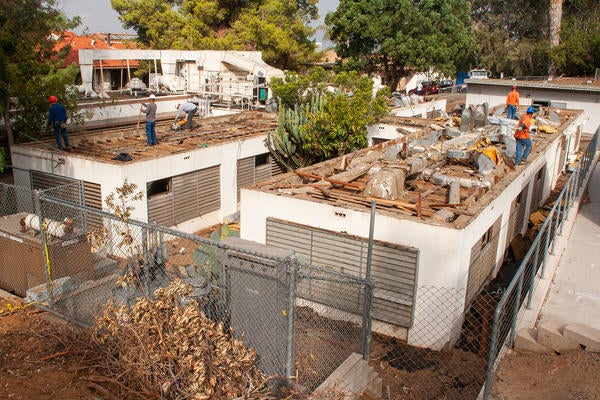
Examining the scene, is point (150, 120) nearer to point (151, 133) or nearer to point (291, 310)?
point (151, 133)

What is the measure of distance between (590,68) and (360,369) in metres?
41.4

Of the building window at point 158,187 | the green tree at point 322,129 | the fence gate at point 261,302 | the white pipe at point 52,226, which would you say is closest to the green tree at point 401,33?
the green tree at point 322,129

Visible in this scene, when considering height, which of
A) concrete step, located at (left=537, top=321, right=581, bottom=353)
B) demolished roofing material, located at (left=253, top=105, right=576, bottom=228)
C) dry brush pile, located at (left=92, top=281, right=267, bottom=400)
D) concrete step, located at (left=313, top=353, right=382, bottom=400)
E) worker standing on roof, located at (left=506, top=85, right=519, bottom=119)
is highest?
worker standing on roof, located at (left=506, top=85, right=519, bottom=119)

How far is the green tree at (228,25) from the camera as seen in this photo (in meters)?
40.7

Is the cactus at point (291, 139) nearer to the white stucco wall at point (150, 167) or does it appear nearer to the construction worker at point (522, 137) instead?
the white stucco wall at point (150, 167)

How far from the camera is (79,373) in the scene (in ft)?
20.4

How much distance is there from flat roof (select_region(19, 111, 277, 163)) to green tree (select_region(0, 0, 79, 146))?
1.07m

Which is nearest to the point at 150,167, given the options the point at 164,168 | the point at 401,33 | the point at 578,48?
the point at 164,168

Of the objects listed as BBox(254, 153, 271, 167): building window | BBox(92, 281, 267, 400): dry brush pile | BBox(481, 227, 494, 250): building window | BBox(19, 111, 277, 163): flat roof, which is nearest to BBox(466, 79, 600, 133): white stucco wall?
BBox(19, 111, 277, 163): flat roof

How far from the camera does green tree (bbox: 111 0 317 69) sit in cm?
4069

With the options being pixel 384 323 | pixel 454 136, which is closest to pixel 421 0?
pixel 454 136

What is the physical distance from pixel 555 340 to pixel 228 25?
4159 centimetres

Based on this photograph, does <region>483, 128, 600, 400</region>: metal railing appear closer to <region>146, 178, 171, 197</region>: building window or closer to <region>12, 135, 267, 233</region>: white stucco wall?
<region>12, 135, 267, 233</region>: white stucco wall

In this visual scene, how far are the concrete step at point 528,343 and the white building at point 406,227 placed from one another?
2134 mm
